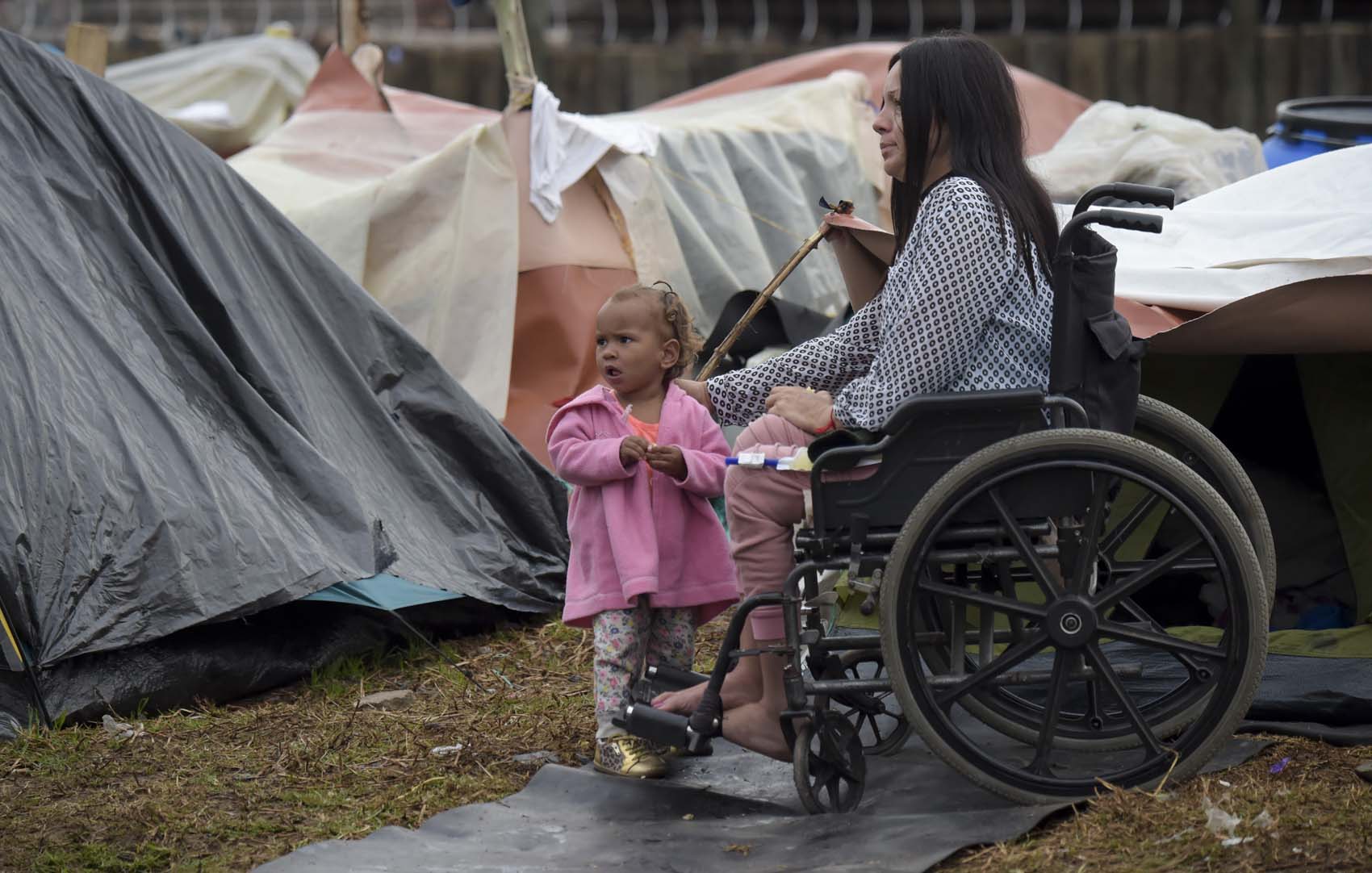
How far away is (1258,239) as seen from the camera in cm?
355

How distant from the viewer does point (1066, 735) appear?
2.68 meters

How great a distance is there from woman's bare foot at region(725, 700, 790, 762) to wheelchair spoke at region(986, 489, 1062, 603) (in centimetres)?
55

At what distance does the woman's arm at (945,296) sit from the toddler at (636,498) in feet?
1.67

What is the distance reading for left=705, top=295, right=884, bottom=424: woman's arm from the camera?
3059 mm

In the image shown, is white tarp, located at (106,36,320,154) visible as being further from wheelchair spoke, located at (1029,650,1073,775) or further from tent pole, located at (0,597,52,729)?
wheelchair spoke, located at (1029,650,1073,775)

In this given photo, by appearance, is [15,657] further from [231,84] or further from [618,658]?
[231,84]

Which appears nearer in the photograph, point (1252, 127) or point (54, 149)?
point (54, 149)

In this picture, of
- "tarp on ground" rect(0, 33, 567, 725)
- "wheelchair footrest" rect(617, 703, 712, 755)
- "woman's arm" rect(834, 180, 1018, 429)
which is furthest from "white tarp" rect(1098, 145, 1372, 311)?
"tarp on ground" rect(0, 33, 567, 725)

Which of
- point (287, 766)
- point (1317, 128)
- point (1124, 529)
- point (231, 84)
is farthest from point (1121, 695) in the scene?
point (231, 84)

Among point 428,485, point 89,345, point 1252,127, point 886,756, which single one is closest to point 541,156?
point 428,485

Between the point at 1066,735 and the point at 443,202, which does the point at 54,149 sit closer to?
the point at 443,202

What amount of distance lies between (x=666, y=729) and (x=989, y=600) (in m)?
0.63

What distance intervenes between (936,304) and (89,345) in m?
2.04

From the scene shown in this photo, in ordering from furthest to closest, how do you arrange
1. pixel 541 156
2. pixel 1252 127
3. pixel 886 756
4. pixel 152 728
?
pixel 1252 127 → pixel 541 156 → pixel 152 728 → pixel 886 756
